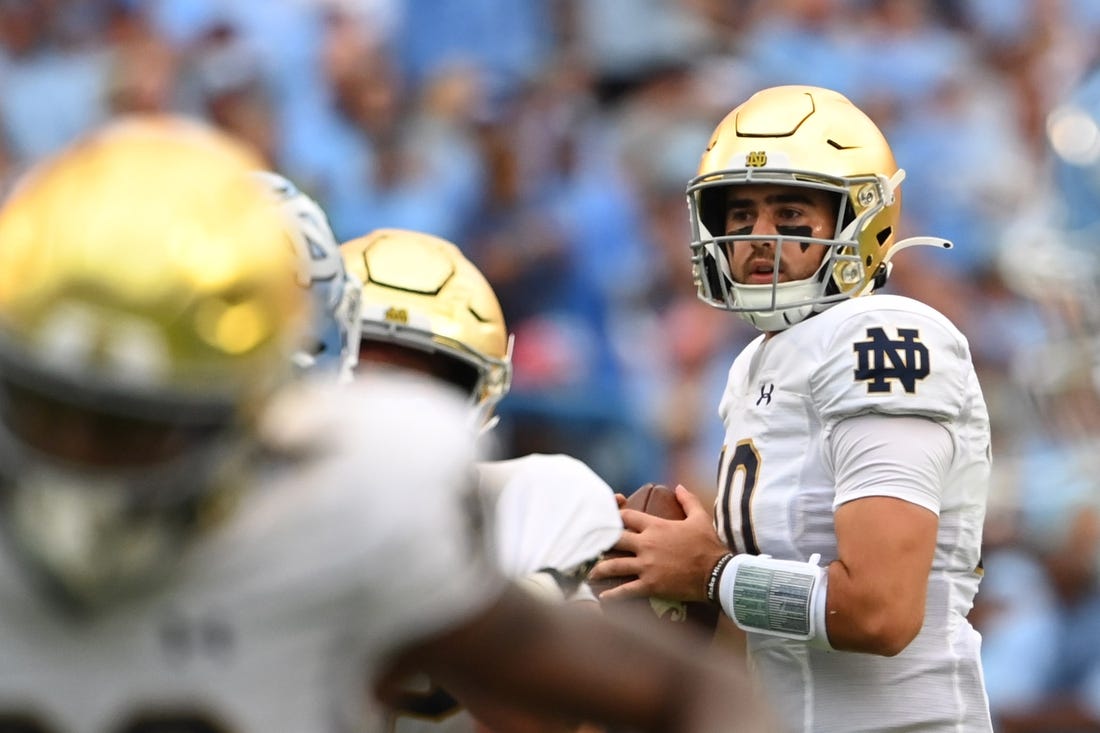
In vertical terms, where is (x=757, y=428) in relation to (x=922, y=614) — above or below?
above

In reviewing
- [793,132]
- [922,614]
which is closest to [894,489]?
[922,614]

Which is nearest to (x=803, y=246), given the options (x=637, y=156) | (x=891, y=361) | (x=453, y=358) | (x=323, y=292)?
(x=891, y=361)

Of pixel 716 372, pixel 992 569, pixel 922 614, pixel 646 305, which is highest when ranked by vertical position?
pixel 646 305

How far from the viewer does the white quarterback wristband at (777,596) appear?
9.02 ft

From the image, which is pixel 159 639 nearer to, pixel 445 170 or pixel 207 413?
pixel 207 413

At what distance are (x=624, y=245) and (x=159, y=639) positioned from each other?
542cm

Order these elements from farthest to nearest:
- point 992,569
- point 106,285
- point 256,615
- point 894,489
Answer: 1. point 992,569
2. point 894,489
3. point 256,615
4. point 106,285

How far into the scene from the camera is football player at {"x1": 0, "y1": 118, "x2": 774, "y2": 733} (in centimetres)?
144

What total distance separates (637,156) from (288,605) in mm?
5768

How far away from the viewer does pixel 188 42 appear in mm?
7027

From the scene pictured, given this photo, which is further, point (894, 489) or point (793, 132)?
point (793, 132)

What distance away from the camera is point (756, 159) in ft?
10.2

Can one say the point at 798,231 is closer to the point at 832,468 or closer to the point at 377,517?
the point at 832,468

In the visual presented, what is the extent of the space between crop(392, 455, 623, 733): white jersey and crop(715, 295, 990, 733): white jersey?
29 centimetres
